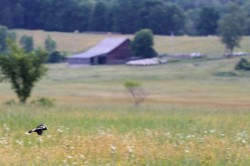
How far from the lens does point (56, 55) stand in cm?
10062

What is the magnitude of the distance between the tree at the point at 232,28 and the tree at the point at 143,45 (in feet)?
27.3

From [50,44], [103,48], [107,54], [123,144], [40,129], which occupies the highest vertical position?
[40,129]

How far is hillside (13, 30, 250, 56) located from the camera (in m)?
102

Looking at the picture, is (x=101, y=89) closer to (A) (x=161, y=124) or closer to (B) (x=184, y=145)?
(A) (x=161, y=124)

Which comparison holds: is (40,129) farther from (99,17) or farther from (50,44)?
(99,17)

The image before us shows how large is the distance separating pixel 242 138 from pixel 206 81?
195 feet

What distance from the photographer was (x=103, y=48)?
10388 centimetres

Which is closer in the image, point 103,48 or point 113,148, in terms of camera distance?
point 113,148

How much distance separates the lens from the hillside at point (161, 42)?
333 feet

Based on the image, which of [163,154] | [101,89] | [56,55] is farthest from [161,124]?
[56,55]

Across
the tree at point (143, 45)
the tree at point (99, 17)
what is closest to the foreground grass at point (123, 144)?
the tree at point (143, 45)

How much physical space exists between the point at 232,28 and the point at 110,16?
29069mm

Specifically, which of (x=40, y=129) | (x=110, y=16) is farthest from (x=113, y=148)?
(x=110, y=16)

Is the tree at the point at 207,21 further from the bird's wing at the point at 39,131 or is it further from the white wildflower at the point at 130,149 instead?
the white wildflower at the point at 130,149
